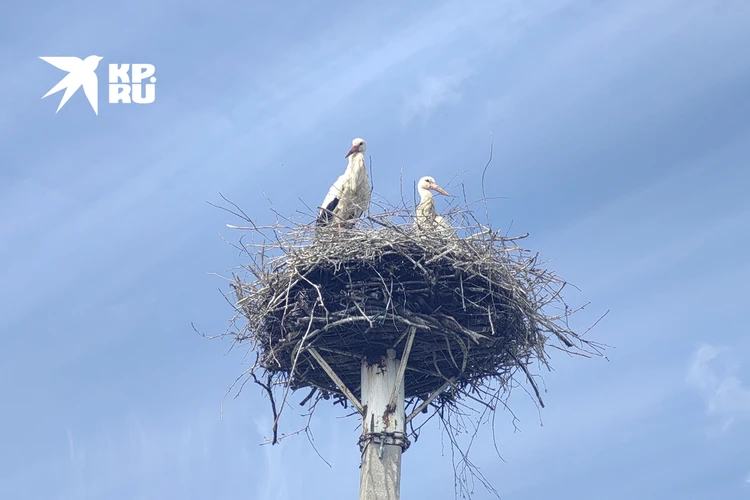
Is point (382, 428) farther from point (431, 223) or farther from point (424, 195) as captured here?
point (424, 195)

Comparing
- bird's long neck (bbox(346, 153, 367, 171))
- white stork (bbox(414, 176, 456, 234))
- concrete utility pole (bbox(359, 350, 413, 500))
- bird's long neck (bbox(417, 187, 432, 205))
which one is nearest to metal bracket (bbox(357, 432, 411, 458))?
concrete utility pole (bbox(359, 350, 413, 500))

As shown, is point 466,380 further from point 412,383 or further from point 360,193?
point 360,193

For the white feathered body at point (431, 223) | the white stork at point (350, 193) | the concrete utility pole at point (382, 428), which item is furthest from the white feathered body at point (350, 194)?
the concrete utility pole at point (382, 428)

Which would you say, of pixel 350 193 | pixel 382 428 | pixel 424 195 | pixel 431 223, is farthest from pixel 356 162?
pixel 382 428

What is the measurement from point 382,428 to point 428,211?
3.13 metres

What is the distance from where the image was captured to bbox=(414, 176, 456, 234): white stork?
9.95 m

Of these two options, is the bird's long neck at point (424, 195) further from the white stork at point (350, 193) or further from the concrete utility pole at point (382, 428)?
the concrete utility pole at point (382, 428)

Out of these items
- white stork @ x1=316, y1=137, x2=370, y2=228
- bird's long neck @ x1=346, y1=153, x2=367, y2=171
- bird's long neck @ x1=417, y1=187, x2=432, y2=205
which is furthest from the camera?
bird's long neck @ x1=346, y1=153, x2=367, y2=171

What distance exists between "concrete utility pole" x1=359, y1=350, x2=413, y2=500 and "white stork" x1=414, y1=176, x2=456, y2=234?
3.45ft

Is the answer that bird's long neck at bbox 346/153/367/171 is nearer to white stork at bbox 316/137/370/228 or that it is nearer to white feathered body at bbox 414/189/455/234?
white stork at bbox 316/137/370/228

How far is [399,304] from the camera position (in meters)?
9.58

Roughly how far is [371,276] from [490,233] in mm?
1095

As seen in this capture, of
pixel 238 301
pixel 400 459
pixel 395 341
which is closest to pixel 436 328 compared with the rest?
pixel 395 341

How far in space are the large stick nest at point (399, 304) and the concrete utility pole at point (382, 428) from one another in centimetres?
18
